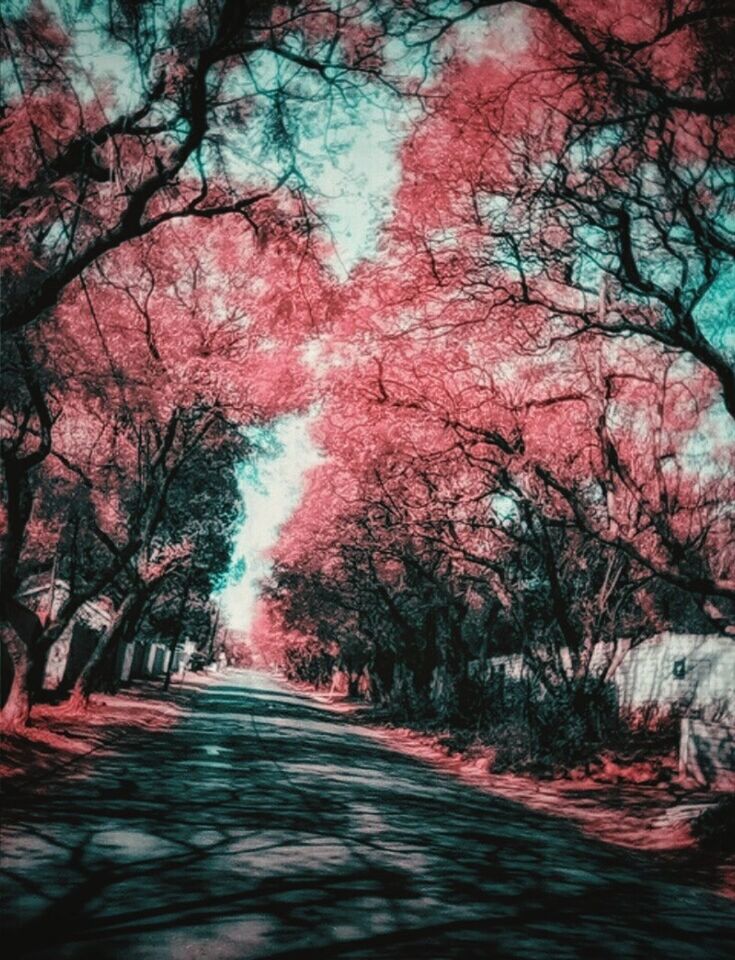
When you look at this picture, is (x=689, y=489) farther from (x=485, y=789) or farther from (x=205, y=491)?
(x=205, y=491)

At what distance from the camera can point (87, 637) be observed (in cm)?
2659

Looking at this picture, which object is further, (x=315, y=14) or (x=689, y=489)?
(x=689, y=489)

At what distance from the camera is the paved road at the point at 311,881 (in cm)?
478

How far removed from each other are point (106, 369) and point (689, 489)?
1350 cm

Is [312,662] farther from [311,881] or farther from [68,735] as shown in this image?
[311,881]

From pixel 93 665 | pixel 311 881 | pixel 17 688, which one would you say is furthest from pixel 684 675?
pixel 17 688

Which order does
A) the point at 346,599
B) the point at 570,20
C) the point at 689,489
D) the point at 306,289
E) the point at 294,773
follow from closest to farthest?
the point at 570,20
the point at 306,289
the point at 294,773
the point at 689,489
the point at 346,599

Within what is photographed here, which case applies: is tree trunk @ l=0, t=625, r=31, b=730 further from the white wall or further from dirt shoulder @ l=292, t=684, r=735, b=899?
the white wall

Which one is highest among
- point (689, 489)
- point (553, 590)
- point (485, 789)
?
point (689, 489)

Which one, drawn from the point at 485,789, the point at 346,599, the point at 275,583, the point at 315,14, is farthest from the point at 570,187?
the point at 275,583

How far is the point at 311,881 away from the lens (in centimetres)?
628

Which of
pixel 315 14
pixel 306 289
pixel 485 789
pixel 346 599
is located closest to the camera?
pixel 315 14

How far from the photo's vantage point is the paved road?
4.78m

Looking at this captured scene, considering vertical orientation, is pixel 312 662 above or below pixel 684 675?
below
